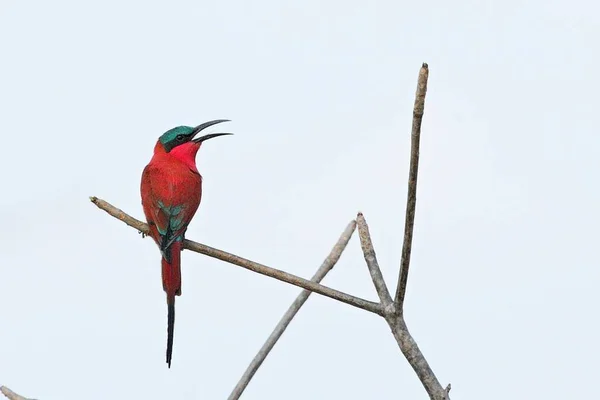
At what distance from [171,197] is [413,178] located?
2.30 meters

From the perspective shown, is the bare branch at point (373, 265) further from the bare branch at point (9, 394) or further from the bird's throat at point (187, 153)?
the bird's throat at point (187, 153)

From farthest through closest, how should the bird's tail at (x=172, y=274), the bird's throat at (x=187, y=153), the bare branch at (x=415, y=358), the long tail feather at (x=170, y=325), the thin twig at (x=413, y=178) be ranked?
the bird's throat at (x=187, y=153), the bird's tail at (x=172, y=274), the long tail feather at (x=170, y=325), the bare branch at (x=415, y=358), the thin twig at (x=413, y=178)

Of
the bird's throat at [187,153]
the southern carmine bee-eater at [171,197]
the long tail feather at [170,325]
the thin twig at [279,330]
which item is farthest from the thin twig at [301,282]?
the bird's throat at [187,153]

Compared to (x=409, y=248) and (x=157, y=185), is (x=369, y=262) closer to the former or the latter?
(x=409, y=248)

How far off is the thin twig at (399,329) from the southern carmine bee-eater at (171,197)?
49.8 inches

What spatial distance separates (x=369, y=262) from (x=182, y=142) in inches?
104

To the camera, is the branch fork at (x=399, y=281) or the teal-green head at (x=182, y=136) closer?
the branch fork at (x=399, y=281)

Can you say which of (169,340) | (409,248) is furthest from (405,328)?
(169,340)

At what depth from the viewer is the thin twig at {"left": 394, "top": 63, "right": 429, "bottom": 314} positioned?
285 centimetres

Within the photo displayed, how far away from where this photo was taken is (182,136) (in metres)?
5.93

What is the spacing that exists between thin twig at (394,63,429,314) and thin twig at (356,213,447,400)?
8 cm

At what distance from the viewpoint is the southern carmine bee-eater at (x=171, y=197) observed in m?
4.75

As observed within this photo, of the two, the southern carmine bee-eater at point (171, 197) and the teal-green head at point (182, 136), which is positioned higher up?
the teal-green head at point (182, 136)

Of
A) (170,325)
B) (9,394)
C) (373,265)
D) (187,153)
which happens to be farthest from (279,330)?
(187,153)
